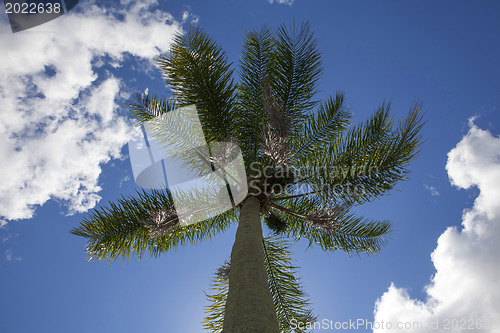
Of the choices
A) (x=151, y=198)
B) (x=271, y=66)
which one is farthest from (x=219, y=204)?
(x=271, y=66)

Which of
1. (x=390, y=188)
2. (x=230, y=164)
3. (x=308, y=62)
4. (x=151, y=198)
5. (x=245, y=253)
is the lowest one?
(x=245, y=253)

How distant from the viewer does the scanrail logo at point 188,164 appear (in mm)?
5645

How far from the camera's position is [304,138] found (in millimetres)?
6262

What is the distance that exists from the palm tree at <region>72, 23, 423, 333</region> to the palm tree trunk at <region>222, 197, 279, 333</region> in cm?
47

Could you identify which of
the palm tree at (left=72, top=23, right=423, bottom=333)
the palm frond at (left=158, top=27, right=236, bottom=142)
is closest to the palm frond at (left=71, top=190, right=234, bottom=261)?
the palm tree at (left=72, top=23, right=423, bottom=333)

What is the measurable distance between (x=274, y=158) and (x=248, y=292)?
7.49 ft

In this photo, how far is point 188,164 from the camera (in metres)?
6.25

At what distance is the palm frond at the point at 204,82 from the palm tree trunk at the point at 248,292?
97.0 inches

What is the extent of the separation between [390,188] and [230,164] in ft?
10.4

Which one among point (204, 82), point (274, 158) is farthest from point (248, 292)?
point (204, 82)

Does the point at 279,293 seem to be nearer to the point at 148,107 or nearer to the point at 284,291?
the point at 284,291

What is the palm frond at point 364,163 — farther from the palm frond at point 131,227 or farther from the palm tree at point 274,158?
the palm frond at point 131,227

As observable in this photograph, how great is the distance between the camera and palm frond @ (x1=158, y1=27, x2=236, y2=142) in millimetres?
5625

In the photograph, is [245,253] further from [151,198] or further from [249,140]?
[249,140]
